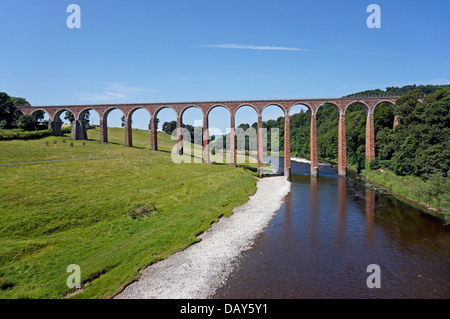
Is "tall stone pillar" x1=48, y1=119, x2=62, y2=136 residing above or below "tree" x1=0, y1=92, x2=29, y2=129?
below

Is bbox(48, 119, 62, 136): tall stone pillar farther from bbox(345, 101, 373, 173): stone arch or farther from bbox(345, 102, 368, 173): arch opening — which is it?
bbox(345, 102, 368, 173): arch opening

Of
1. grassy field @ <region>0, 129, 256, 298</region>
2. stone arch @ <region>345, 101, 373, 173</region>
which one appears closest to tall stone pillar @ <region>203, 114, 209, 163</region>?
grassy field @ <region>0, 129, 256, 298</region>

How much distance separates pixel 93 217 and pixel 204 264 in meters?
12.1

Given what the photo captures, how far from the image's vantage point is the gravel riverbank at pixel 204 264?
44.9 ft

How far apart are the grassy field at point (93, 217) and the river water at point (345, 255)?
241 inches

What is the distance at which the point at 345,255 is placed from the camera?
704 inches

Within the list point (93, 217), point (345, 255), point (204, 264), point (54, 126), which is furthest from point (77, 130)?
point (345, 255)

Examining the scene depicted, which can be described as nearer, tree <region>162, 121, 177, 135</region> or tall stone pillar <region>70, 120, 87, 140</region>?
tall stone pillar <region>70, 120, 87, 140</region>

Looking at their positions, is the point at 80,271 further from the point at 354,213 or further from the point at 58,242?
the point at 354,213

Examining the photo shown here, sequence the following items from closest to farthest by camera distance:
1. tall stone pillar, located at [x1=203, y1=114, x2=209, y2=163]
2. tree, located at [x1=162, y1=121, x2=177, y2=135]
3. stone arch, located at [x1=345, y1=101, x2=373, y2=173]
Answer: stone arch, located at [x1=345, y1=101, x2=373, y2=173], tall stone pillar, located at [x1=203, y1=114, x2=209, y2=163], tree, located at [x1=162, y1=121, x2=177, y2=135]

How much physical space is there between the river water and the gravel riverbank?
799mm

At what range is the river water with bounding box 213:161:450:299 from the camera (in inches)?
546

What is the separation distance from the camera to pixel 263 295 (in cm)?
1345
